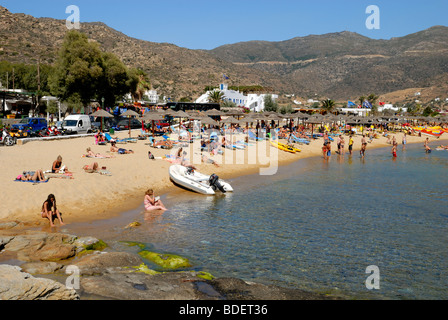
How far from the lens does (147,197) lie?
44.9ft

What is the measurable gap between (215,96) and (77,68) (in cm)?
3315

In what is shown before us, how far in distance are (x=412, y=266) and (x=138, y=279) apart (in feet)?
22.1

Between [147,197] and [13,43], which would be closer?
[147,197]

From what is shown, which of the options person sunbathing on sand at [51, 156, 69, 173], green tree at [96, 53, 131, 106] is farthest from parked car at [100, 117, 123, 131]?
person sunbathing on sand at [51, 156, 69, 173]

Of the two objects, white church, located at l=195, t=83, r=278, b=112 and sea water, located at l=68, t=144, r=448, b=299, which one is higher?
white church, located at l=195, t=83, r=278, b=112

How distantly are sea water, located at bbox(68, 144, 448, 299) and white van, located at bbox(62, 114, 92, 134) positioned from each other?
15.0 m

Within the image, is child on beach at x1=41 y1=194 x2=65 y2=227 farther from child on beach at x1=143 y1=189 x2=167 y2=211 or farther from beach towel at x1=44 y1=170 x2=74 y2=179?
beach towel at x1=44 y1=170 x2=74 y2=179

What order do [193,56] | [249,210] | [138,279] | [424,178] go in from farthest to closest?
[193,56] → [424,178] → [249,210] → [138,279]

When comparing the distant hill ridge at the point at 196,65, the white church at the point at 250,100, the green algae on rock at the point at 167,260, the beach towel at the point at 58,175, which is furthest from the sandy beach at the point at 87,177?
the distant hill ridge at the point at 196,65

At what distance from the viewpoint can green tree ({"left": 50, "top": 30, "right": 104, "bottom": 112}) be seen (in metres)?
35.0

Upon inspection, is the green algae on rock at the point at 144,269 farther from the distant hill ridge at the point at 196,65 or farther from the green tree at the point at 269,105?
the distant hill ridge at the point at 196,65
